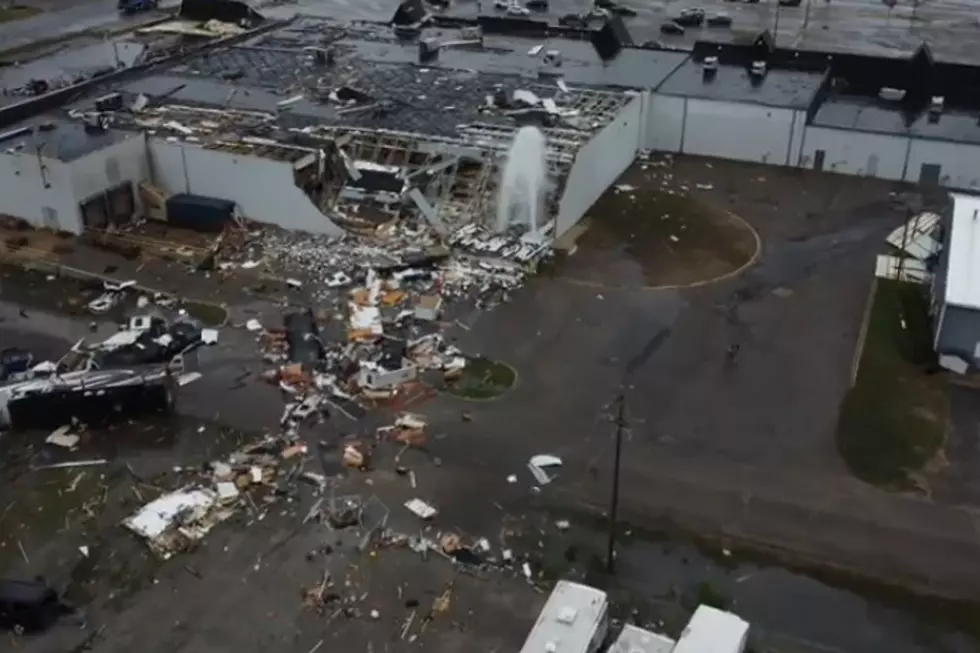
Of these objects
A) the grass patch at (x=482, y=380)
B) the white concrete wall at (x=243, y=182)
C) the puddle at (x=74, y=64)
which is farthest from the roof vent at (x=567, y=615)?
the puddle at (x=74, y=64)

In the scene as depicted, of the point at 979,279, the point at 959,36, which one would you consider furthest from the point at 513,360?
the point at 959,36

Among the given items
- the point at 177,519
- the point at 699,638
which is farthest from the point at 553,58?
the point at 699,638

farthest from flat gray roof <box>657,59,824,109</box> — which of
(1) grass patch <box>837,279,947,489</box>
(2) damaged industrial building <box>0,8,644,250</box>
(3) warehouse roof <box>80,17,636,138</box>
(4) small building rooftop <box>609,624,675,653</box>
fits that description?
(4) small building rooftop <box>609,624,675,653</box>

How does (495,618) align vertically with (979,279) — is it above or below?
below

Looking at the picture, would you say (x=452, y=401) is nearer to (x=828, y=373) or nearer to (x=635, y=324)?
(x=635, y=324)

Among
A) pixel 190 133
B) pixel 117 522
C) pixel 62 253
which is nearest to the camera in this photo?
pixel 117 522

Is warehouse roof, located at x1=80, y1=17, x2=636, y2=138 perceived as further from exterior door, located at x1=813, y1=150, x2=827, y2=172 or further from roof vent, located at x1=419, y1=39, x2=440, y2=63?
exterior door, located at x1=813, y1=150, x2=827, y2=172

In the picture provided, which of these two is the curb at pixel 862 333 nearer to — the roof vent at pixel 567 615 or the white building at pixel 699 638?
the white building at pixel 699 638
